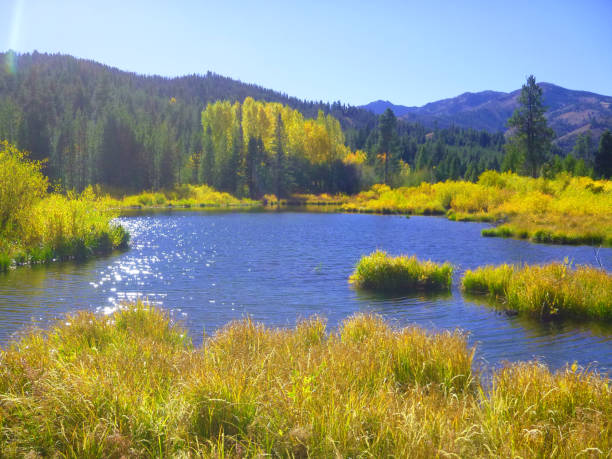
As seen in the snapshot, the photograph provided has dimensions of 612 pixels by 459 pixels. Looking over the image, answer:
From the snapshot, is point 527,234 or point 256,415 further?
point 527,234

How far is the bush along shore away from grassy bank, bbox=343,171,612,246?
2524 cm

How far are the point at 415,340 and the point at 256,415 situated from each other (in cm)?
329

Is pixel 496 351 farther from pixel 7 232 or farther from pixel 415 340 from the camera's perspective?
pixel 7 232

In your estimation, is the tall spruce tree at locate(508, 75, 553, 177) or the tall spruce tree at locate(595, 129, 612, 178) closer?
the tall spruce tree at locate(508, 75, 553, 177)

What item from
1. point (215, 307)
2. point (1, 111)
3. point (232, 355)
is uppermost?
point (1, 111)

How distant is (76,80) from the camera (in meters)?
135

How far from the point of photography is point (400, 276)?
15758 mm

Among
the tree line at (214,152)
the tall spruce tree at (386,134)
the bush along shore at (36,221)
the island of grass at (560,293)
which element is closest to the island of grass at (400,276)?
the island of grass at (560,293)

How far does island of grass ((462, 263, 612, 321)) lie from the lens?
11.4m

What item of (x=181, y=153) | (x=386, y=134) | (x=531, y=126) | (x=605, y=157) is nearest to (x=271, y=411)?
(x=531, y=126)

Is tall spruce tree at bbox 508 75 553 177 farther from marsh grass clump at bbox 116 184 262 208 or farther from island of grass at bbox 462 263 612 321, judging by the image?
island of grass at bbox 462 263 612 321

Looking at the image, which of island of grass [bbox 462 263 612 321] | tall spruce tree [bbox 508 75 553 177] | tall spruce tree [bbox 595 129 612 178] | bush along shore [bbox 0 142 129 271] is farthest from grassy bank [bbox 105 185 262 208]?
island of grass [bbox 462 263 612 321]

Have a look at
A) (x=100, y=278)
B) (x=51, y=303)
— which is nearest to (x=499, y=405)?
(x=51, y=303)

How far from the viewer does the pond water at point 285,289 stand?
10.2 metres
